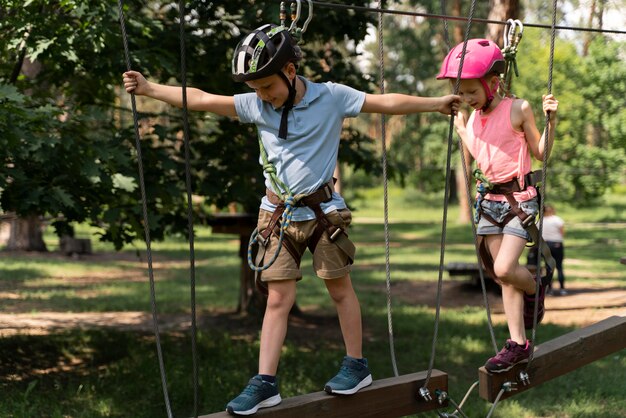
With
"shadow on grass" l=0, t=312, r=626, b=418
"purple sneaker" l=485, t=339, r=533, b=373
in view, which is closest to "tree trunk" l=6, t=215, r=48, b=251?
"shadow on grass" l=0, t=312, r=626, b=418

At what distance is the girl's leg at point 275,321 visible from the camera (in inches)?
127

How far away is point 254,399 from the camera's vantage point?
10.1ft

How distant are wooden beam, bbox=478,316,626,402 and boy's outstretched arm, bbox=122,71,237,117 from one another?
66.8 inches

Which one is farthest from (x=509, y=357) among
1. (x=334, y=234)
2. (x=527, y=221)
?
(x=334, y=234)

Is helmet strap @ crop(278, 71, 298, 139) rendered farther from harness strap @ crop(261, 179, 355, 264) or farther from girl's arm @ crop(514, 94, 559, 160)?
girl's arm @ crop(514, 94, 559, 160)

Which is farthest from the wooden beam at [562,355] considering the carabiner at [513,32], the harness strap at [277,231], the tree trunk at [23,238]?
the tree trunk at [23,238]

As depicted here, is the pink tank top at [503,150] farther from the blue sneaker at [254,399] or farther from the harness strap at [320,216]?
the blue sneaker at [254,399]

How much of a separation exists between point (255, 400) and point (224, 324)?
8060 mm

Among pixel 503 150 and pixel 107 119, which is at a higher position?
pixel 107 119

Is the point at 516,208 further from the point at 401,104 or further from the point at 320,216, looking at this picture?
the point at 320,216

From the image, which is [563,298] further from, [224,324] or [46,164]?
[46,164]

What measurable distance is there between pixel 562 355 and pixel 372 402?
4.17 ft

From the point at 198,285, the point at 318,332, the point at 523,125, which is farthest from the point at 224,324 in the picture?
the point at 523,125

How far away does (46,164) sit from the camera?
6.02 metres
